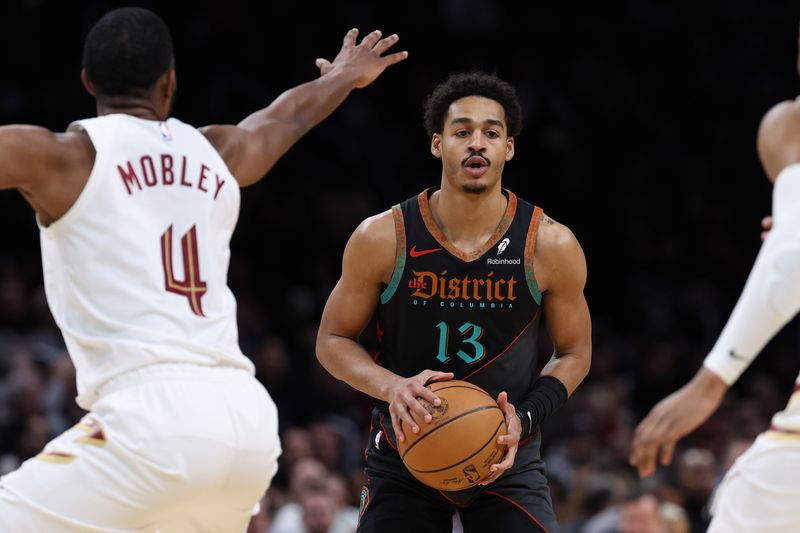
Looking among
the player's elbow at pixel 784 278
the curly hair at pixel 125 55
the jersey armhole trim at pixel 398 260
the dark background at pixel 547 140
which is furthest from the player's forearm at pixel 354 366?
the dark background at pixel 547 140

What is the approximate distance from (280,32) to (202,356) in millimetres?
10095

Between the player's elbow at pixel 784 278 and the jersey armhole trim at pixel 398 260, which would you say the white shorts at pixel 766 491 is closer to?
the player's elbow at pixel 784 278

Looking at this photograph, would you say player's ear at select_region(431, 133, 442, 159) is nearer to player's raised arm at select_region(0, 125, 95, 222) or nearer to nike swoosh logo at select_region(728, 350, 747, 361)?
player's raised arm at select_region(0, 125, 95, 222)

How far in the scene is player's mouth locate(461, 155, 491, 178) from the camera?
5.09 m

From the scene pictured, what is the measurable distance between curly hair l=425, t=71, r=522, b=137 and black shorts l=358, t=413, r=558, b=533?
132cm

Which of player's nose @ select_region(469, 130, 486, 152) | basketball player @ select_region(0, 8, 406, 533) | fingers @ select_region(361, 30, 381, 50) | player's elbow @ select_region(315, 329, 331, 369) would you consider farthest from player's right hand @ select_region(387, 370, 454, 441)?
fingers @ select_region(361, 30, 381, 50)

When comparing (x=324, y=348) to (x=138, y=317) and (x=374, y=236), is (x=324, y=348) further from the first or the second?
(x=138, y=317)

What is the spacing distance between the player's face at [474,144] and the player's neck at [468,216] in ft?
0.22

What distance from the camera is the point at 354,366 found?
4988mm

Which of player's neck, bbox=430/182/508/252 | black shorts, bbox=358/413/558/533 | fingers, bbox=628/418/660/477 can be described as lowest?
black shorts, bbox=358/413/558/533

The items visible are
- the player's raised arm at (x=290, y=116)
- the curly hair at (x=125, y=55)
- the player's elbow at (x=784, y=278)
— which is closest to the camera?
the player's elbow at (x=784, y=278)

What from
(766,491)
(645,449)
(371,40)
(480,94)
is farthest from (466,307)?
(766,491)

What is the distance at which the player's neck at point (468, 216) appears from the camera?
17.0ft

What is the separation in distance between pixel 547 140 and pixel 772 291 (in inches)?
424
